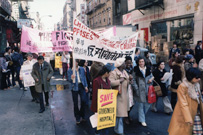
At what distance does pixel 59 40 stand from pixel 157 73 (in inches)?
139

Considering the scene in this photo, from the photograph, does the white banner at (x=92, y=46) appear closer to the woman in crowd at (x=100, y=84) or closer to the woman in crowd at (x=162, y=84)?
the woman in crowd at (x=100, y=84)

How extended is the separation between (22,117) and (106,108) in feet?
10.4

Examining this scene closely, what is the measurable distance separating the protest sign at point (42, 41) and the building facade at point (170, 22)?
10739 millimetres

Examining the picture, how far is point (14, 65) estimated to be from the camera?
984 cm

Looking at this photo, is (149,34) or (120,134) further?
(149,34)

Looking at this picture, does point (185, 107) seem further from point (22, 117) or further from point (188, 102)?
point (22, 117)

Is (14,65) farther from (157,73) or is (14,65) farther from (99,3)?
(99,3)

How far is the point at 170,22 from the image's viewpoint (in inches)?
709

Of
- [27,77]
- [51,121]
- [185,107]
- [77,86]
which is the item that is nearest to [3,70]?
[27,77]

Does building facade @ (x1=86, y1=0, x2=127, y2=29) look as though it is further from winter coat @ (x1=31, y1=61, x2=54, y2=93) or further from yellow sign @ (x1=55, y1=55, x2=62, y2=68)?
winter coat @ (x1=31, y1=61, x2=54, y2=93)

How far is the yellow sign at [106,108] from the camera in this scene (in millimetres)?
4188

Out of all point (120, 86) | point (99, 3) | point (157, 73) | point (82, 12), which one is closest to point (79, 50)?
point (120, 86)

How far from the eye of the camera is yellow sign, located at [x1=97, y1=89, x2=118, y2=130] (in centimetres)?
419

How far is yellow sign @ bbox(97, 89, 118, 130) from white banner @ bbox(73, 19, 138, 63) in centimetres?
120
